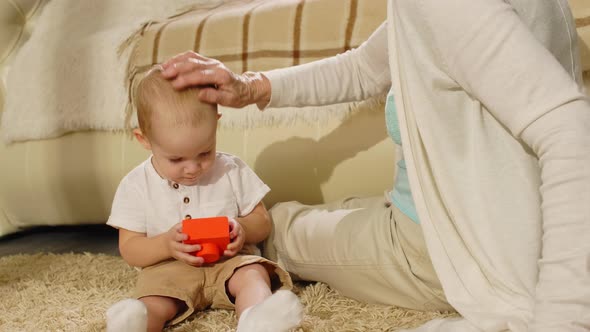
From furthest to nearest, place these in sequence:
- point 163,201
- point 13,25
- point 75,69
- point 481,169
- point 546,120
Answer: point 13,25 → point 75,69 → point 163,201 → point 481,169 → point 546,120

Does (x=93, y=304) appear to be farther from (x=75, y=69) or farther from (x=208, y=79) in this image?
(x=75, y=69)

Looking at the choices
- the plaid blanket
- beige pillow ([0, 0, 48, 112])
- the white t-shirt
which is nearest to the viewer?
the white t-shirt

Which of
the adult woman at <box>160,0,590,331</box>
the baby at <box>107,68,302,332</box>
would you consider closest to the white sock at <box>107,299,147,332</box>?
the baby at <box>107,68,302,332</box>

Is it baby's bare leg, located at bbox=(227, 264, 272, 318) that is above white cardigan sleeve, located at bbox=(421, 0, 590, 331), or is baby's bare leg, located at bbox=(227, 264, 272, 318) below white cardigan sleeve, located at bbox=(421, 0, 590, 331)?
below

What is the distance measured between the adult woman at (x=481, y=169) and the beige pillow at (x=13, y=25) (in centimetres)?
103

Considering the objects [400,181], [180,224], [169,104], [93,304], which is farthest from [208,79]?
[93,304]

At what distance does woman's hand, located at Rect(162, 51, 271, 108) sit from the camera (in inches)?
36.8

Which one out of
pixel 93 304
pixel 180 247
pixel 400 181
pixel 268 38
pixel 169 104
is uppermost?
pixel 268 38

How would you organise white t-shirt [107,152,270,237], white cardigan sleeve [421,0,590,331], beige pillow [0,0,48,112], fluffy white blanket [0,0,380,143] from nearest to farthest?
white cardigan sleeve [421,0,590,331] < white t-shirt [107,152,270,237] < fluffy white blanket [0,0,380,143] < beige pillow [0,0,48,112]

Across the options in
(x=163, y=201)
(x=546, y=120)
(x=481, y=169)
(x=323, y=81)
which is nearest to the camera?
(x=546, y=120)

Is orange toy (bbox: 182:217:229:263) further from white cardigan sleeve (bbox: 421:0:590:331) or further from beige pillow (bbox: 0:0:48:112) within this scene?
beige pillow (bbox: 0:0:48:112)

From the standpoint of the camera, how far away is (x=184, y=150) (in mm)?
953

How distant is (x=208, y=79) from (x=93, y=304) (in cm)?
45

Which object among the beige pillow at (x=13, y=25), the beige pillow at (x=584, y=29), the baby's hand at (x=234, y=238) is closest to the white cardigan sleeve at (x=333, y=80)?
the baby's hand at (x=234, y=238)
